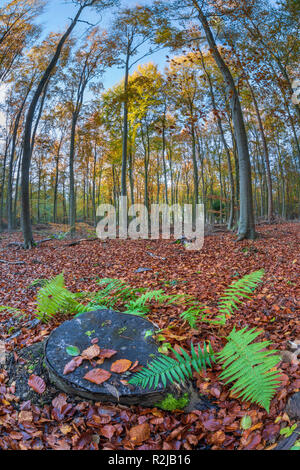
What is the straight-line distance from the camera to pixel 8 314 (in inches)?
157

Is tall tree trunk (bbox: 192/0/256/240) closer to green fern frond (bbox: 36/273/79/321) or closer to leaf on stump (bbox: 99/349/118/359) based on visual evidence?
green fern frond (bbox: 36/273/79/321)

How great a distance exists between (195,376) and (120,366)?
668 mm

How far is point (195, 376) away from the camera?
86.7 inches

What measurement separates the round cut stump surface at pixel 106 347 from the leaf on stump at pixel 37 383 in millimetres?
85

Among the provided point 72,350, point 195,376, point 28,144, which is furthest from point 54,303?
point 28,144

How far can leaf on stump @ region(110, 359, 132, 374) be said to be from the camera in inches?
83.7

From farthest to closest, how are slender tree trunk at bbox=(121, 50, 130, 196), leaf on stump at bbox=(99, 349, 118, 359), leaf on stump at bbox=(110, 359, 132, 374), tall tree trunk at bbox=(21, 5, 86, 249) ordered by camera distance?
slender tree trunk at bbox=(121, 50, 130, 196)
tall tree trunk at bbox=(21, 5, 86, 249)
leaf on stump at bbox=(99, 349, 118, 359)
leaf on stump at bbox=(110, 359, 132, 374)

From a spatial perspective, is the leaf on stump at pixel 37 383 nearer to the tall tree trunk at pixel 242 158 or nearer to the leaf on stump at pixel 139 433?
the leaf on stump at pixel 139 433

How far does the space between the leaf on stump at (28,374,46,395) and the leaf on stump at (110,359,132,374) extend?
2.05 ft

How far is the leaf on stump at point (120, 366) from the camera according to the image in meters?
2.13

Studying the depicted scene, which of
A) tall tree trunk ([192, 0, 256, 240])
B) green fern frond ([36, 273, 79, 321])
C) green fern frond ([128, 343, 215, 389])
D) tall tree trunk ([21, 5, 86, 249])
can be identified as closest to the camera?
green fern frond ([128, 343, 215, 389])

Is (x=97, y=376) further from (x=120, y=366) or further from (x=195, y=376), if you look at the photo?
(x=195, y=376)

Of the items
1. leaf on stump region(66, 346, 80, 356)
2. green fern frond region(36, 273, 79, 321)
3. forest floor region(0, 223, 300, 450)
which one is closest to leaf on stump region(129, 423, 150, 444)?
forest floor region(0, 223, 300, 450)
